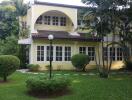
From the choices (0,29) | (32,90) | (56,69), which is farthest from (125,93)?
(0,29)

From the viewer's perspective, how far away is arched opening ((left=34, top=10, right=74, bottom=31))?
2844 centimetres

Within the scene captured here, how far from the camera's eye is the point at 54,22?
1151 inches

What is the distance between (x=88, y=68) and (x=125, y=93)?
1381 cm

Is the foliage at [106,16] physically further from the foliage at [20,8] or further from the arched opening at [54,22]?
the foliage at [20,8]

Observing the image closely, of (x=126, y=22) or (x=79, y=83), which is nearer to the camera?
(x=79, y=83)

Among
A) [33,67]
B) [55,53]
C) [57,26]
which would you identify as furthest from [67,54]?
[33,67]

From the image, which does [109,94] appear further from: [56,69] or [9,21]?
[9,21]

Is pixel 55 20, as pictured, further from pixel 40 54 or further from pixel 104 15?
pixel 104 15

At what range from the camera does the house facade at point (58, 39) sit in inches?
1026

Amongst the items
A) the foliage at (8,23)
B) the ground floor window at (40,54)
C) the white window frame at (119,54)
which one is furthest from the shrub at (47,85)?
the foliage at (8,23)

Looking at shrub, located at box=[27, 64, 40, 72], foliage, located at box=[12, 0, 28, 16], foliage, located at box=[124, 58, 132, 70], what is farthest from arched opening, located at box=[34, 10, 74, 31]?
foliage, located at box=[124, 58, 132, 70]

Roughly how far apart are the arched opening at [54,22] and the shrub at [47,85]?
1456 centimetres

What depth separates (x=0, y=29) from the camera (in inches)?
1442

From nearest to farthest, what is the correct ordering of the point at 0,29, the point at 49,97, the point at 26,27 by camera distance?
the point at 49,97, the point at 26,27, the point at 0,29
